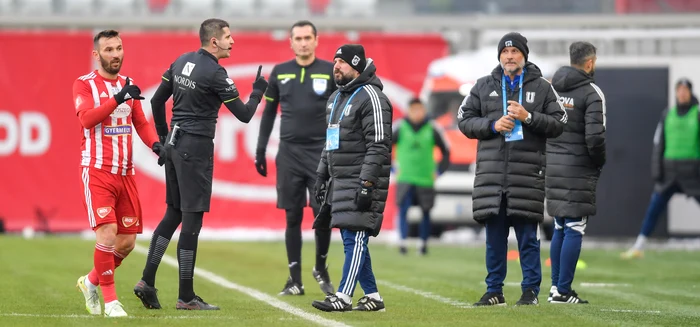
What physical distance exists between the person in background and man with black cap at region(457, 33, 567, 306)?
8633 mm

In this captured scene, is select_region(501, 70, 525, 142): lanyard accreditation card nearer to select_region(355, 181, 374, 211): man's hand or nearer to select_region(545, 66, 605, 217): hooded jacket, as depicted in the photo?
select_region(545, 66, 605, 217): hooded jacket

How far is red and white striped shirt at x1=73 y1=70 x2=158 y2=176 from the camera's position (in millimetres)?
9602

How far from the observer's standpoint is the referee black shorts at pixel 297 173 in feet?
39.3

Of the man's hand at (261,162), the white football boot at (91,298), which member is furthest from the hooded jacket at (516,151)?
the white football boot at (91,298)

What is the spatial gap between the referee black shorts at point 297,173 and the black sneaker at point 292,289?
0.68m

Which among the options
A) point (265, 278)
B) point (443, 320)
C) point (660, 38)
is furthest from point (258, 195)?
point (443, 320)

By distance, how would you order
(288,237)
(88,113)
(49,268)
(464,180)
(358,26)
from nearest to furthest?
(88,113) < (288,237) < (49,268) < (464,180) < (358,26)

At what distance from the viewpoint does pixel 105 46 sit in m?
9.65

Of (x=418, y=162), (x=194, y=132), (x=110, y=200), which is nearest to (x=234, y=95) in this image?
(x=194, y=132)

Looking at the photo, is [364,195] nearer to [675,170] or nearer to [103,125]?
[103,125]

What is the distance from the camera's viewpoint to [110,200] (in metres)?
9.61

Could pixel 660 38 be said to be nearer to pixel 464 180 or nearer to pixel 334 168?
pixel 464 180

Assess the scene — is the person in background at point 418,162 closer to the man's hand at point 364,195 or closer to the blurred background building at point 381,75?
the blurred background building at point 381,75

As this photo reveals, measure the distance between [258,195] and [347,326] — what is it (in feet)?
44.5
